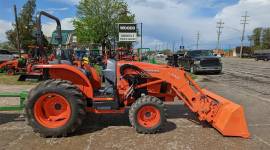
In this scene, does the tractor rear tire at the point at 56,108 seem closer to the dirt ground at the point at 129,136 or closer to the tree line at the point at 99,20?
the dirt ground at the point at 129,136

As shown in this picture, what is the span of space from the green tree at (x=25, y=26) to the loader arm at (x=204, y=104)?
47.8 metres

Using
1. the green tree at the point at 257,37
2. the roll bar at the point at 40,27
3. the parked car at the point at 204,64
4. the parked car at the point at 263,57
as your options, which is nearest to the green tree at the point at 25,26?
the parked car at the point at 204,64

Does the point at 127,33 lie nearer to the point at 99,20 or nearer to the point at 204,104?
the point at 204,104

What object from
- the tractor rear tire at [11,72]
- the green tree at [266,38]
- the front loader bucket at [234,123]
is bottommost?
the tractor rear tire at [11,72]

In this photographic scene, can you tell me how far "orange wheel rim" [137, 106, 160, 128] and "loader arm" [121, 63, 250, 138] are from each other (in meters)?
0.69

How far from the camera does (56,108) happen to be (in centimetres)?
632

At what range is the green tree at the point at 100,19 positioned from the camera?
39.2 metres

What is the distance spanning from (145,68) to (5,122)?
11.3ft

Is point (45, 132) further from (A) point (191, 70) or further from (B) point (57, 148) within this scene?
(A) point (191, 70)

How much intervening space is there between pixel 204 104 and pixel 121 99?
1677 mm

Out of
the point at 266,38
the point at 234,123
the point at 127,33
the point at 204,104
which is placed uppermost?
the point at 266,38

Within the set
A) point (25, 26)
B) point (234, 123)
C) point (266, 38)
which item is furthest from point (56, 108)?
point (266, 38)

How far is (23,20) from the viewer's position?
5772cm

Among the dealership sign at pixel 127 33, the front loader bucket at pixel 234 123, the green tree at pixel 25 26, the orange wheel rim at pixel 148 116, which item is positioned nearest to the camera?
the front loader bucket at pixel 234 123
